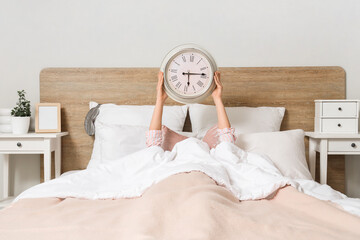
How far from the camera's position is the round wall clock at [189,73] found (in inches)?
83.8

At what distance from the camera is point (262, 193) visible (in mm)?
1361

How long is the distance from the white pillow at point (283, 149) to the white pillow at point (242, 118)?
0.25 metres

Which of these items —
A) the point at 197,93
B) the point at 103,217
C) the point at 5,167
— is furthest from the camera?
the point at 5,167

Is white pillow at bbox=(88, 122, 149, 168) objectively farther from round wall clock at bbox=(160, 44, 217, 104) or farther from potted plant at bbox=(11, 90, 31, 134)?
potted plant at bbox=(11, 90, 31, 134)

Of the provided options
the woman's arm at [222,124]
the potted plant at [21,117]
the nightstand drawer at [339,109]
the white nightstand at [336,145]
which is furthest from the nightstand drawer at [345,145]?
the potted plant at [21,117]

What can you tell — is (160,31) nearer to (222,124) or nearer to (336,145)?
(222,124)

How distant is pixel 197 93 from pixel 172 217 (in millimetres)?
1215

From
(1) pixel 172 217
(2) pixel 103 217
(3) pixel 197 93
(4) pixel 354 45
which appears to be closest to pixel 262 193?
(1) pixel 172 217

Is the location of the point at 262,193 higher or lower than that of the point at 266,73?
lower

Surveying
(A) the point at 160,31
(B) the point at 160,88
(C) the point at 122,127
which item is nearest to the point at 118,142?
(C) the point at 122,127

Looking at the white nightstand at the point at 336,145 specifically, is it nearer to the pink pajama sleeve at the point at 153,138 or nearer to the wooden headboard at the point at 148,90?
the wooden headboard at the point at 148,90

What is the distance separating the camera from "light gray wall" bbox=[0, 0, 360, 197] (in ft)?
8.55

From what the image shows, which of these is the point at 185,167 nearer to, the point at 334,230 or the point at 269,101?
the point at 334,230

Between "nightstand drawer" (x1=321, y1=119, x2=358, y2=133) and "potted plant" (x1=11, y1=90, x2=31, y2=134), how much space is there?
6.88 feet
